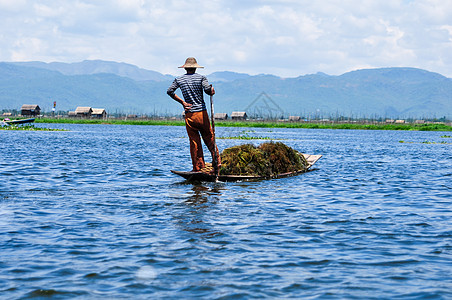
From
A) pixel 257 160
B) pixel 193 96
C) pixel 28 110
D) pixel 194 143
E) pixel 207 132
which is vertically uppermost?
pixel 28 110

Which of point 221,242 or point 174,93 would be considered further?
point 174,93

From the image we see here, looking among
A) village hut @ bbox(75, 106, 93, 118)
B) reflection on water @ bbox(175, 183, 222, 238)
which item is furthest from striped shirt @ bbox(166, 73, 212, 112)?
village hut @ bbox(75, 106, 93, 118)

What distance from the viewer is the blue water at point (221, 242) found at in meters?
6.68

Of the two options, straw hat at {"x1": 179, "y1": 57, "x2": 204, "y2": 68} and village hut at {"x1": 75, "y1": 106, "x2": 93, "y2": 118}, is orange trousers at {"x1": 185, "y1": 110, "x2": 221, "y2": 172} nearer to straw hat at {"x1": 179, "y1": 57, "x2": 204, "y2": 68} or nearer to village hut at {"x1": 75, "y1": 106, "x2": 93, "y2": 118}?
straw hat at {"x1": 179, "y1": 57, "x2": 204, "y2": 68}

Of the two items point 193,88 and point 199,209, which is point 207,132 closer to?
point 193,88

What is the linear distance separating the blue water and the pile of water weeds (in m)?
1.48

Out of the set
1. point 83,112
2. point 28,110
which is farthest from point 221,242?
point 83,112

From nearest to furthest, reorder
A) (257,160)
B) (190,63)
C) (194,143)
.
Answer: (190,63) → (194,143) → (257,160)

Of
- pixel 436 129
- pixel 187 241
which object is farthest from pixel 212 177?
pixel 436 129

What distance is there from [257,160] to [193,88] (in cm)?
450

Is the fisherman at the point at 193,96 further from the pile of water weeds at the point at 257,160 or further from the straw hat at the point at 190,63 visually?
the pile of water weeds at the point at 257,160

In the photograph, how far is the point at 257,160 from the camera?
18.5 meters

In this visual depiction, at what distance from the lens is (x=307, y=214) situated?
11773 mm

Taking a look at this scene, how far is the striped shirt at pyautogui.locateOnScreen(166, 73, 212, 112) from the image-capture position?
15.2m
